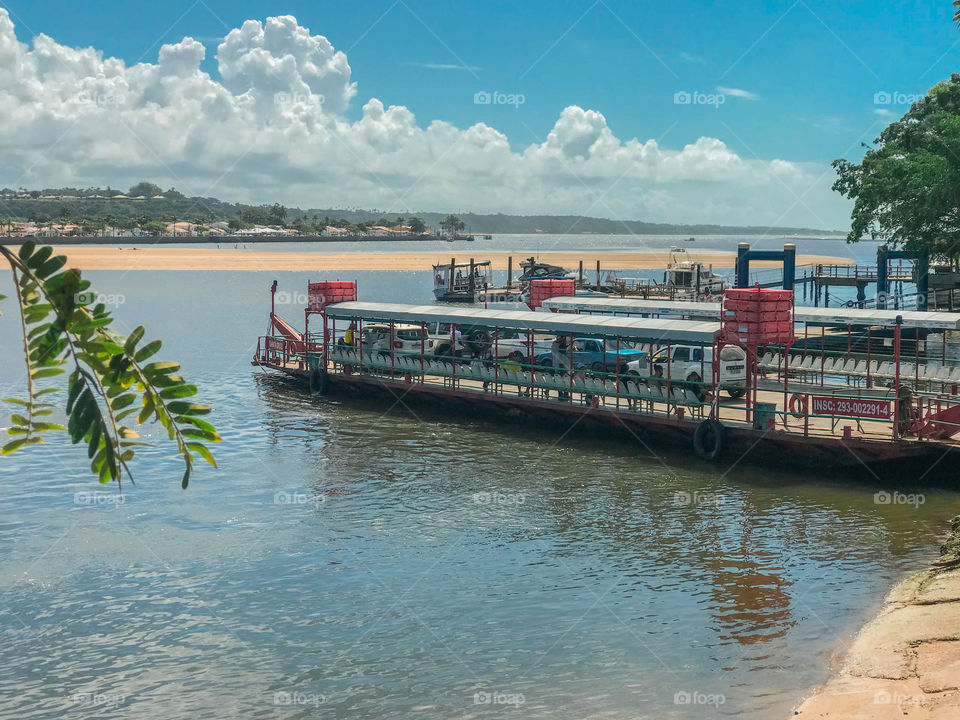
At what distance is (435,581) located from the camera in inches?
741

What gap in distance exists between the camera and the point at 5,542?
20.8m

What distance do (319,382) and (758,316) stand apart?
1958cm

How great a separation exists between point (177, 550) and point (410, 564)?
4813 millimetres

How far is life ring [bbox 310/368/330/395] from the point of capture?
40.7 m

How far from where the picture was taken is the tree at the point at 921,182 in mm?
50906

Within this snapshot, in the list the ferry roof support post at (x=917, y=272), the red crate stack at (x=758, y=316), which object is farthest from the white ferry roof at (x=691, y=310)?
the ferry roof support post at (x=917, y=272)

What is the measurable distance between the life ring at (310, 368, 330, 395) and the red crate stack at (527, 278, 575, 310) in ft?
33.8

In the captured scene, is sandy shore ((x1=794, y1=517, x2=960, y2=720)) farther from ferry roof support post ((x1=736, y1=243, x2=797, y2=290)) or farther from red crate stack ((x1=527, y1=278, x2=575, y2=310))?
ferry roof support post ((x1=736, y1=243, x2=797, y2=290))

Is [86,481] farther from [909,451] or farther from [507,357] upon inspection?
[909,451]

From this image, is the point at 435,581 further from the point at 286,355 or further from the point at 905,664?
the point at 286,355

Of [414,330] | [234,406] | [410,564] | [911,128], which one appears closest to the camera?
[410,564]

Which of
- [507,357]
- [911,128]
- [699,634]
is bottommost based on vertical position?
[699,634]

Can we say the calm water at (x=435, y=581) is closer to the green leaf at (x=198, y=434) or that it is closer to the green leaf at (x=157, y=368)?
the green leaf at (x=198, y=434)

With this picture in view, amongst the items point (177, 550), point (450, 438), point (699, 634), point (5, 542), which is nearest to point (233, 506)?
point (177, 550)
